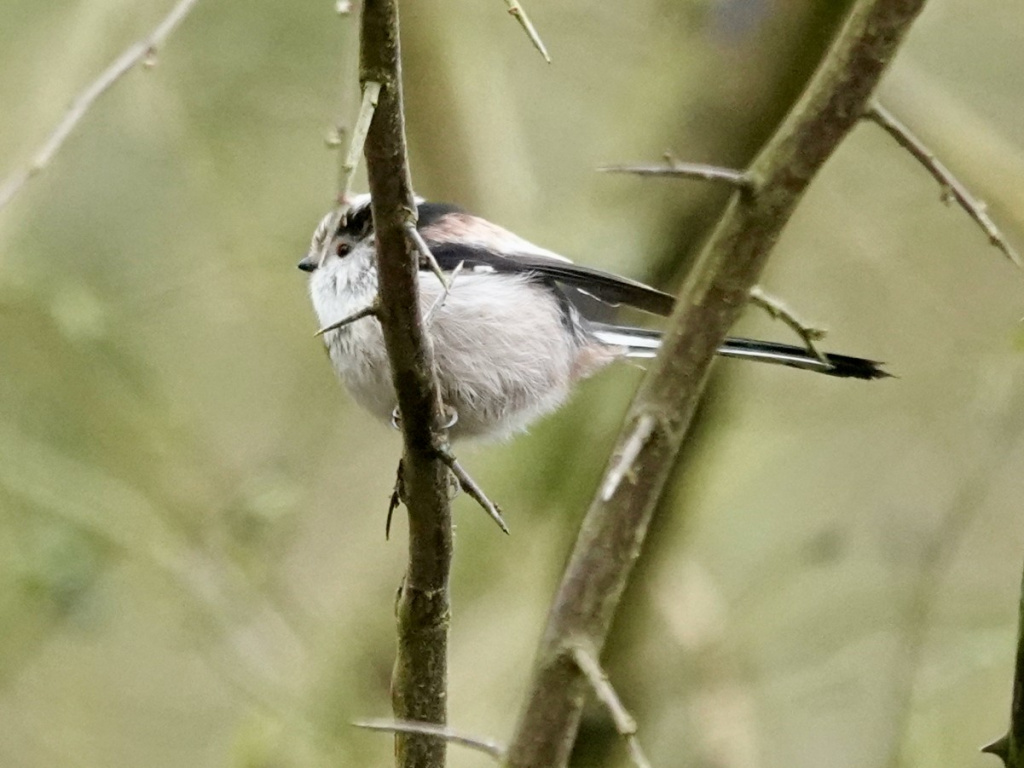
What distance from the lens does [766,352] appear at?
3016 mm

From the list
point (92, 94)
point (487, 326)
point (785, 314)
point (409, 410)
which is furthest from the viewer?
point (487, 326)

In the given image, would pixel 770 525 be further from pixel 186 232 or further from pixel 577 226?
pixel 186 232

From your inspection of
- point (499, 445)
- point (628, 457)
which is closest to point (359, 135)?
point (628, 457)

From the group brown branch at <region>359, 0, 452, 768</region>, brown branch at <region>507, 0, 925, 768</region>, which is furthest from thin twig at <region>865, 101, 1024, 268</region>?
brown branch at <region>359, 0, 452, 768</region>

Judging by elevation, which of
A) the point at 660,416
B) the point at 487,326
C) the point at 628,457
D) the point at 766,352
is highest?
the point at 487,326

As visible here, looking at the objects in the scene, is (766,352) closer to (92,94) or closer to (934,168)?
(934,168)

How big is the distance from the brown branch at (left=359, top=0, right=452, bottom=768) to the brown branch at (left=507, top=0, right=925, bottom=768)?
377 millimetres

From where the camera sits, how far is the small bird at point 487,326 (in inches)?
120

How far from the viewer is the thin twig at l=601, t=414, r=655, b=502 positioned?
173cm

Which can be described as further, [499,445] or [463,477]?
[499,445]

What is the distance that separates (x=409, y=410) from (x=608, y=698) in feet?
2.14

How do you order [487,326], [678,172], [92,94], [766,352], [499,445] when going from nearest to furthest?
[92,94], [678,172], [766,352], [487,326], [499,445]

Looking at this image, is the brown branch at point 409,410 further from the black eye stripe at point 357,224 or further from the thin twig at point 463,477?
the black eye stripe at point 357,224

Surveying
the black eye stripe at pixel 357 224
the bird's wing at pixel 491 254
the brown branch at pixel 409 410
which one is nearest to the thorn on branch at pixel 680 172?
the brown branch at pixel 409 410
